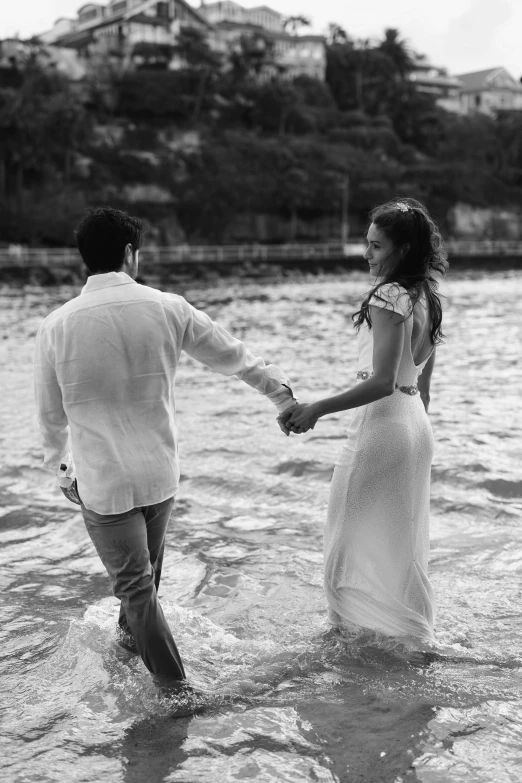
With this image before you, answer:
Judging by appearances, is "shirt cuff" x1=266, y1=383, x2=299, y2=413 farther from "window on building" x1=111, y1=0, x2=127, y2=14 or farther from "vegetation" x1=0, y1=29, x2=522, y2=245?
"window on building" x1=111, y1=0, x2=127, y2=14

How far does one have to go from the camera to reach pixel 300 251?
173ft

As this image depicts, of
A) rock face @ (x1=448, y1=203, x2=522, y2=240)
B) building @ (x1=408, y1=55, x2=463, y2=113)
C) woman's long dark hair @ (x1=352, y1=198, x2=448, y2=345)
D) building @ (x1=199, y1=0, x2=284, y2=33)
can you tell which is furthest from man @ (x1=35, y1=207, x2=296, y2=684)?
building @ (x1=408, y1=55, x2=463, y2=113)

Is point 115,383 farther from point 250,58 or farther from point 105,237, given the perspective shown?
point 250,58

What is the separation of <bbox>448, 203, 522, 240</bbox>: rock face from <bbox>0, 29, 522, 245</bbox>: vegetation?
1.10 metres

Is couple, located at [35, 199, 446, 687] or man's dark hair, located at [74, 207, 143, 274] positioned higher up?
man's dark hair, located at [74, 207, 143, 274]

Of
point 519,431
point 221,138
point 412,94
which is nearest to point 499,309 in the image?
point 519,431

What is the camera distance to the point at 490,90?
105438 mm

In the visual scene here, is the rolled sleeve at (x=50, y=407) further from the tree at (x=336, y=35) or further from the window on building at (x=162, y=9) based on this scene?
the tree at (x=336, y=35)

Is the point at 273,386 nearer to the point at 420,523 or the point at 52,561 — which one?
the point at 420,523

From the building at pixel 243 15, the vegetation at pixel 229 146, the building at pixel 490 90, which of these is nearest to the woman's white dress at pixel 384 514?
the vegetation at pixel 229 146

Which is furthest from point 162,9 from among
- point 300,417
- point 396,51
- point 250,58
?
point 300,417

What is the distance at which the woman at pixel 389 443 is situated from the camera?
11.0 ft

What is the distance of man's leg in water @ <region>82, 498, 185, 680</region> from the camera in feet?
10.2

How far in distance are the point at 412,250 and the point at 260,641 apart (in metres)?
1.93
